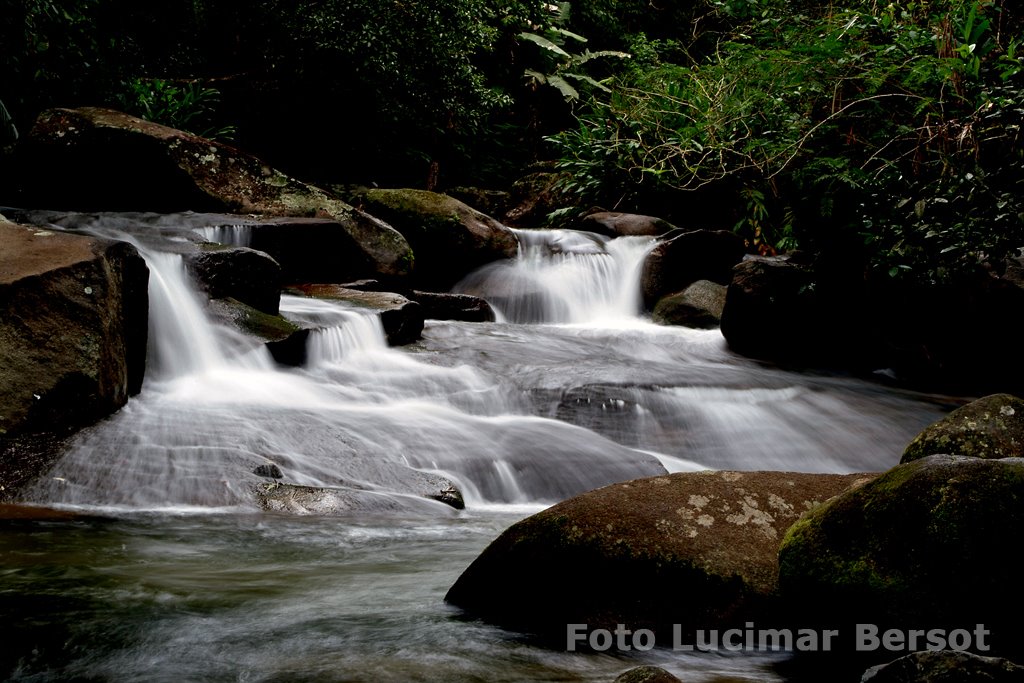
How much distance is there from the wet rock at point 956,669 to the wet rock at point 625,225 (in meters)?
12.5

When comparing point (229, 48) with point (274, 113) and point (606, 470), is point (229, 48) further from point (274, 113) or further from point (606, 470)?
point (606, 470)

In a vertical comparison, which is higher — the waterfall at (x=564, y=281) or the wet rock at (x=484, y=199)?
the wet rock at (x=484, y=199)

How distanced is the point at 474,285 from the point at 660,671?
1070cm

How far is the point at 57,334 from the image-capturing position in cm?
504

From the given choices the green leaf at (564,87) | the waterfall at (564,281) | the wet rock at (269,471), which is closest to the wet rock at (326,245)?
the waterfall at (564,281)

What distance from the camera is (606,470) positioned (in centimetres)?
572

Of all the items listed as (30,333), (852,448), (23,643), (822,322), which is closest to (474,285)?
(822,322)

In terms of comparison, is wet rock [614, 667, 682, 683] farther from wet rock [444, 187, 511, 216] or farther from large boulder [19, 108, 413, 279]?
wet rock [444, 187, 511, 216]

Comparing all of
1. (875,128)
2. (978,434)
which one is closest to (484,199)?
(875,128)

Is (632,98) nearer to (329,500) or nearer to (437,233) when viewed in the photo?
(437,233)

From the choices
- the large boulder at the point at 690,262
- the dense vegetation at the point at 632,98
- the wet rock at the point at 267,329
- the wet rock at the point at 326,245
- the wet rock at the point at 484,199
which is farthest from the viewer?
the wet rock at the point at 484,199

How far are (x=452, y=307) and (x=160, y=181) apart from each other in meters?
3.74

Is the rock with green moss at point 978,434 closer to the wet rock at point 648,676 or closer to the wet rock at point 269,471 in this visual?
the wet rock at point 648,676

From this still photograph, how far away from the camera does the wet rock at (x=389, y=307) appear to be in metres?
8.57
